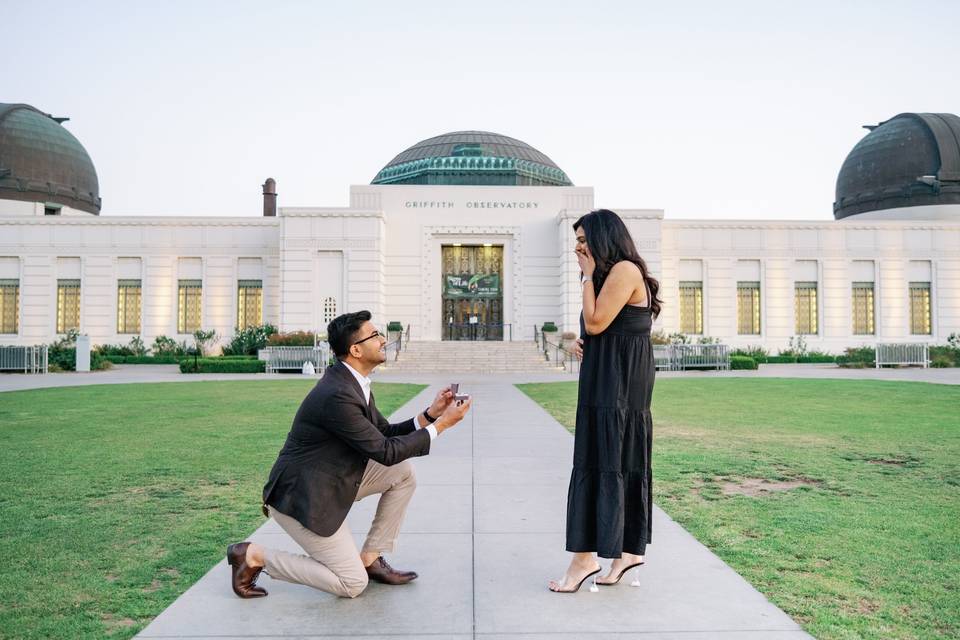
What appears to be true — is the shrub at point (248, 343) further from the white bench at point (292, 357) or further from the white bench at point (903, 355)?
the white bench at point (903, 355)

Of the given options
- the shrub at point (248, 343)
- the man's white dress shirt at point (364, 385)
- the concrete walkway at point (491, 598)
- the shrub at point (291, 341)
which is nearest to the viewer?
the concrete walkway at point (491, 598)

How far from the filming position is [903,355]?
30844 mm

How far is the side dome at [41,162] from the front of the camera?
40.2 m

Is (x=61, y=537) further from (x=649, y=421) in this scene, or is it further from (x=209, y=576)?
(x=649, y=421)

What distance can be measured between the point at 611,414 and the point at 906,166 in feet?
150

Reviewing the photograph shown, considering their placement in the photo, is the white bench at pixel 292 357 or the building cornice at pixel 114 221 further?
the building cornice at pixel 114 221

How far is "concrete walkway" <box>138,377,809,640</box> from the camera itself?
131 inches

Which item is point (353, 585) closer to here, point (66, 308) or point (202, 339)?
point (202, 339)

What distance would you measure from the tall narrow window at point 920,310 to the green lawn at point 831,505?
29180 mm

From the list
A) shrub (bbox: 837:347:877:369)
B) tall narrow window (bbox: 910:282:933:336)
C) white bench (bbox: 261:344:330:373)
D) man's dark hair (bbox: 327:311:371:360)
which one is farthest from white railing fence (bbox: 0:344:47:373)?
tall narrow window (bbox: 910:282:933:336)

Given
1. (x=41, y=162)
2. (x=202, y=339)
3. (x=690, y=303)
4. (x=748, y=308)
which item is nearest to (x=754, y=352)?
(x=748, y=308)

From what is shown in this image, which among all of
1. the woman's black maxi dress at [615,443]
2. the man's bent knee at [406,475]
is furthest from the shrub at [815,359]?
the man's bent knee at [406,475]

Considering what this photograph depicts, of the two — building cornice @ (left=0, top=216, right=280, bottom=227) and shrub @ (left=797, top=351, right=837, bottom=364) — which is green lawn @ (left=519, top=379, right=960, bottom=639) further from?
building cornice @ (left=0, top=216, right=280, bottom=227)

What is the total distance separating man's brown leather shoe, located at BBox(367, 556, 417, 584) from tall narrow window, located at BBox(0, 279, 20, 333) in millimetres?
41282
